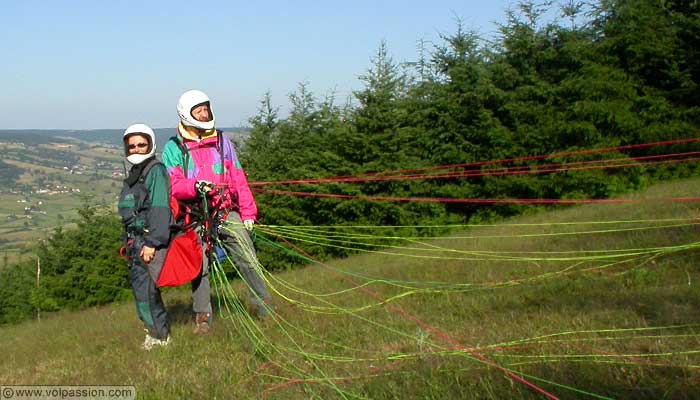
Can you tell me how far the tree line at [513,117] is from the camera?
18.1 metres

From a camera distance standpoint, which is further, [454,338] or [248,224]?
[248,224]

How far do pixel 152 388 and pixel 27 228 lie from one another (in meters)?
71.4

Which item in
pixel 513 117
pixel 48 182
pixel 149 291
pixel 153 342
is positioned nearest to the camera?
pixel 149 291

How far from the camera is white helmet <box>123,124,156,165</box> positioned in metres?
6.02

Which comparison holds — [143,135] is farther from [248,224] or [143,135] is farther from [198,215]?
[248,224]

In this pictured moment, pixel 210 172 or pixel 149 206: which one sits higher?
pixel 210 172

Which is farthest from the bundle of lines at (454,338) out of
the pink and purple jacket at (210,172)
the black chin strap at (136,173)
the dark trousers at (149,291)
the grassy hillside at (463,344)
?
the black chin strap at (136,173)

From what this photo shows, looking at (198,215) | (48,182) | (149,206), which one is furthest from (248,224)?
(48,182)

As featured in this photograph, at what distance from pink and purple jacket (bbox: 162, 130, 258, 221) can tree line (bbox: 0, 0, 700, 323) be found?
11.9 metres

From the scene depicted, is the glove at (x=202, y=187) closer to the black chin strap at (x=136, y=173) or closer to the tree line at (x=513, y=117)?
the black chin strap at (x=136, y=173)

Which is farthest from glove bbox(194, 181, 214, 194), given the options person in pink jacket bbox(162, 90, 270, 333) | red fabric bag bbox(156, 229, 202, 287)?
red fabric bag bbox(156, 229, 202, 287)

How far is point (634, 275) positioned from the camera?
6.01m

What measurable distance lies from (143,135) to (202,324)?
2.08 metres

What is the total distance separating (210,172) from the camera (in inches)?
251
